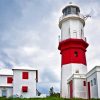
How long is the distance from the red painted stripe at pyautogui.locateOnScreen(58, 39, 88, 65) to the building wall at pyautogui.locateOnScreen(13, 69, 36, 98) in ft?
20.1

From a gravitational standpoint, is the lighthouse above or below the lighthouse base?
above

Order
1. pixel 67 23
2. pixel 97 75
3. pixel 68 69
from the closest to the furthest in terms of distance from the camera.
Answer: pixel 97 75
pixel 68 69
pixel 67 23

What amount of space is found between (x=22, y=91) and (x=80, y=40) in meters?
13.1

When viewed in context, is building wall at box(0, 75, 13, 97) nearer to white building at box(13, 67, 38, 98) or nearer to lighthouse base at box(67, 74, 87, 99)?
white building at box(13, 67, 38, 98)

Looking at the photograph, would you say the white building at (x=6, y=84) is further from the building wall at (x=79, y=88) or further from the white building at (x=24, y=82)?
the building wall at (x=79, y=88)

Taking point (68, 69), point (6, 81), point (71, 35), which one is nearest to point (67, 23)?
point (71, 35)

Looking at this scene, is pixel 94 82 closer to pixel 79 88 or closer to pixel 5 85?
pixel 79 88

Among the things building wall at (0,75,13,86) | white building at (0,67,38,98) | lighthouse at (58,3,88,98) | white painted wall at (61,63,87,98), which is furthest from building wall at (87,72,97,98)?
building wall at (0,75,13,86)

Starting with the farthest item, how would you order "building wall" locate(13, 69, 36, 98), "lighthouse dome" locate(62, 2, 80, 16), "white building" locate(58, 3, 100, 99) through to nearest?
"lighthouse dome" locate(62, 2, 80, 16) → "building wall" locate(13, 69, 36, 98) → "white building" locate(58, 3, 100, 99)

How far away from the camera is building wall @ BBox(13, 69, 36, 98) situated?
4519cm

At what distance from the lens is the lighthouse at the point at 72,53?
1591 inches

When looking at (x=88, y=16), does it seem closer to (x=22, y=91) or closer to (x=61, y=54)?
(x=61, y=54)

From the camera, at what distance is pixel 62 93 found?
44344 millimetres

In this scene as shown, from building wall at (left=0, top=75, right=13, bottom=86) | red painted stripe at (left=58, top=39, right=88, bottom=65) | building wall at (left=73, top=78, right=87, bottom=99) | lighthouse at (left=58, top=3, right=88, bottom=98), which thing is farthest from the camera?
building wall at (left=0, top=75, right=13, bottom=86)
